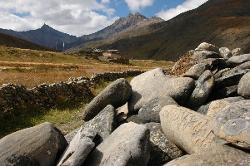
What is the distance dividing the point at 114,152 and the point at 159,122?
507 cm

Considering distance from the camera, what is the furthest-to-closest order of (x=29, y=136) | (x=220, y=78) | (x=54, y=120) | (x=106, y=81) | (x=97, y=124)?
1. (x=106, y=81)
2. (x=54, y=120)
3. (x=220, y=78)
4. (x=97, y=124)
5. (x=29, y=136)

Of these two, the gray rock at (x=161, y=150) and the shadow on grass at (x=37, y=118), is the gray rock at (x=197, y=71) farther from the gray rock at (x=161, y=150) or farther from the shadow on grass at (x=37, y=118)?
the shadow on grass at (x=37, y=118)

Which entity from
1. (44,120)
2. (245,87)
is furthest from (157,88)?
(44,120)

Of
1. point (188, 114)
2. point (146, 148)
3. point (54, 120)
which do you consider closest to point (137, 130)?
point (146, 148)

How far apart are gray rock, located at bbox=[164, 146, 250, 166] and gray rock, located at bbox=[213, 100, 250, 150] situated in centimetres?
31

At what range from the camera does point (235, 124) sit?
569 inches

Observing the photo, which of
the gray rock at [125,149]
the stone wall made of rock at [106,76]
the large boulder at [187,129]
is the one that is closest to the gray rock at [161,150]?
the large boulder at [187,129]

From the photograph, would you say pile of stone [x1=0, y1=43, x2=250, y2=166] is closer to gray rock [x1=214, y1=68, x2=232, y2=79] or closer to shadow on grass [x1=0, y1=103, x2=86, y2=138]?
gray rock [x1=214, y1=68, x2=232, y2=79]

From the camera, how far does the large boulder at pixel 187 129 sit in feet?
51.7

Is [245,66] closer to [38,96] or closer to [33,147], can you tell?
[33,147]

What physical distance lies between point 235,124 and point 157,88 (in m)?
8.47

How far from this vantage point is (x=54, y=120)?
28.7 meters

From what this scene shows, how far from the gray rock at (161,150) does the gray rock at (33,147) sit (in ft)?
11.1

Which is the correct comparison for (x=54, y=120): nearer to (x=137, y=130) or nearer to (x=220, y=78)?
(x=220, y=78)
